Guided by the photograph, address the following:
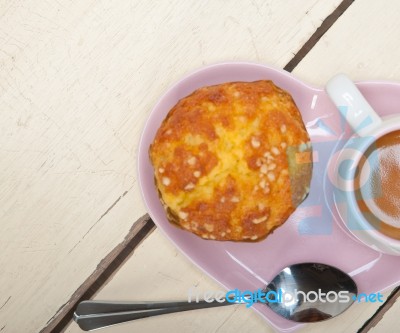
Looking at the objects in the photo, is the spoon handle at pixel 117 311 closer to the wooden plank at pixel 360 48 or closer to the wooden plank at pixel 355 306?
the wooden plank at pixel 355 306

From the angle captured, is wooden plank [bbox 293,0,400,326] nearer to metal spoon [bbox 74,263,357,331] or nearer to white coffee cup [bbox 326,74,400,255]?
white coffee cup [bbox 326,74,400,255]

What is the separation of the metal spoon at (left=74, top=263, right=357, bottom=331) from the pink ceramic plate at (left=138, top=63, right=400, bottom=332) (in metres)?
0.02

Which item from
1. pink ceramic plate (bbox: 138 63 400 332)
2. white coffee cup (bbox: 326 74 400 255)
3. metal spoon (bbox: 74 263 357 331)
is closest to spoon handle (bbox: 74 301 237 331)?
metal spoon (bbox: 74 263 357 331)

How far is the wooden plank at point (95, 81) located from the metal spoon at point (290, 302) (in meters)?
0.10

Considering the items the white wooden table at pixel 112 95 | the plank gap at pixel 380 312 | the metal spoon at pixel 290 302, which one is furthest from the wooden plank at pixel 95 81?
the plank gap at pixel 380 312

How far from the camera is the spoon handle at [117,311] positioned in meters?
0.84

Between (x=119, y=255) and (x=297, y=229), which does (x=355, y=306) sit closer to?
(x=297, y=229)

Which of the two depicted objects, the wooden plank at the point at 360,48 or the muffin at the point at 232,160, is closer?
the muffin at the point at 232,160

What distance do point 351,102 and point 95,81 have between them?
1.46 feet

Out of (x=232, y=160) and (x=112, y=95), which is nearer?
(x=232, y=160)

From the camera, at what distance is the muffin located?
68 cm

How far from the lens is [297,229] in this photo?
82 cm

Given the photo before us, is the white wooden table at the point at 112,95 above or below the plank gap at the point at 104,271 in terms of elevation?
above

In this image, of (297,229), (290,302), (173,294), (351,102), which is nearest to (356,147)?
(351,102)
